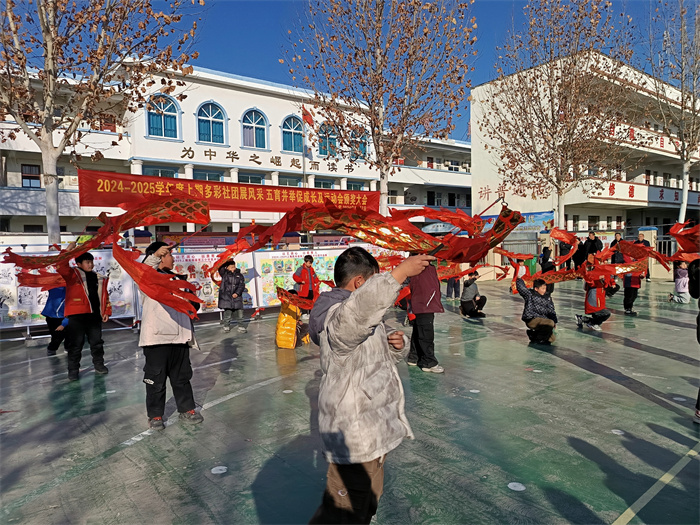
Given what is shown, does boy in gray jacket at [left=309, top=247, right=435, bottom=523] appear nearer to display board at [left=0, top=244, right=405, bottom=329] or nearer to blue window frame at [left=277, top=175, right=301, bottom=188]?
display board at [left=0, top=244, right=405, bottom=329]

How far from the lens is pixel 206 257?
11414 mm

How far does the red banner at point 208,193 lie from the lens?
8.54 meters

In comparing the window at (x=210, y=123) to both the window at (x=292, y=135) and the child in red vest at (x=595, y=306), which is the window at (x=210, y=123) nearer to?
the window at (x=292, y=135)

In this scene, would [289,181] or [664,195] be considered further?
[664,195]

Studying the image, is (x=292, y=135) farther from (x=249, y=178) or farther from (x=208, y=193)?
(x=208, y=193)

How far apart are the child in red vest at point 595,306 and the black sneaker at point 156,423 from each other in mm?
7733

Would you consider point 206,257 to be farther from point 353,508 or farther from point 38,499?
point 353,508

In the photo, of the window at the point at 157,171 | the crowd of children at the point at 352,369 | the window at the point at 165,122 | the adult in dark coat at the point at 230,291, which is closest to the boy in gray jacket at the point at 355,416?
the crowd of children at the point at 352,369

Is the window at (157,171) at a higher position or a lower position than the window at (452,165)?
lower

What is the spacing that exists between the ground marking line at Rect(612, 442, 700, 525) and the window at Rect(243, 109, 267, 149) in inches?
1040

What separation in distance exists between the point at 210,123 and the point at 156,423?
940 inches

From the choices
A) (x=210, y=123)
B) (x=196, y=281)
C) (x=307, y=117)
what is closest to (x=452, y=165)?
(x=210, y=123)

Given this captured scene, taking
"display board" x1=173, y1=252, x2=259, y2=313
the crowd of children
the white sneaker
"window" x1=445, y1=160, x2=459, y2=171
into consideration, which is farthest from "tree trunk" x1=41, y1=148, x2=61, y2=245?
"window" x1=445, y1=160, x2=459, y2=171

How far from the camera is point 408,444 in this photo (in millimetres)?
4047
